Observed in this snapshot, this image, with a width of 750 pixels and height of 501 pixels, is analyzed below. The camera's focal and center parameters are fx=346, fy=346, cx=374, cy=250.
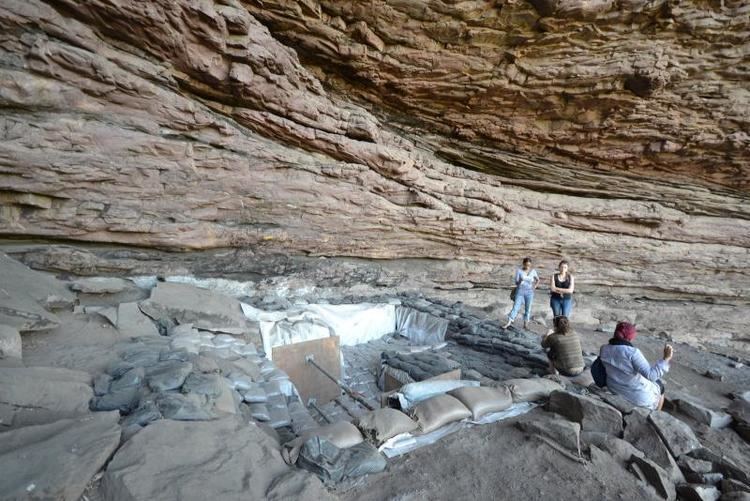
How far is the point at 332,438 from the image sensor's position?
2523mm

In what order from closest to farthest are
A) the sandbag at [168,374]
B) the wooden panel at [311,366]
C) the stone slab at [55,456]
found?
the stone slab at [55,456], the sandbag at [168,374], the wooden panel at [311,366]

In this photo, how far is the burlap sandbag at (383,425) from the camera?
105 inches

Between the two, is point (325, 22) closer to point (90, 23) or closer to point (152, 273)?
point (90, 23)

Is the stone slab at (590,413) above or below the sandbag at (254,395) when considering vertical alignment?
above

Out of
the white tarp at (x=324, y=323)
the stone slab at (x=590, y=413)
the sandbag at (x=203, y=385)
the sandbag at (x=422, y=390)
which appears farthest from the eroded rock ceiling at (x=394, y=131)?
the stone slab at (x=590, y=413)

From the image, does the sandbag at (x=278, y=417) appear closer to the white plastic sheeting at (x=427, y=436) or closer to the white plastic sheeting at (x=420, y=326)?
the white plastic sheeting at (x=427, y=436)

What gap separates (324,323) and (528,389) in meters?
4.16

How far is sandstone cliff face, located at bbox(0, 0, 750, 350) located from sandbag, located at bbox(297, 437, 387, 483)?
5717mm

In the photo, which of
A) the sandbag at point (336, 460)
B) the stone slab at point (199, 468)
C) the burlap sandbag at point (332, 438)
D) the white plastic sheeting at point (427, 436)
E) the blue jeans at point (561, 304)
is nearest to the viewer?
the stone slab at point (199, 468)

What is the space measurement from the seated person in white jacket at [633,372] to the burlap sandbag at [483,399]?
113cm

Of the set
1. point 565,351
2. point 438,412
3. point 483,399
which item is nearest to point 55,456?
point 438,412

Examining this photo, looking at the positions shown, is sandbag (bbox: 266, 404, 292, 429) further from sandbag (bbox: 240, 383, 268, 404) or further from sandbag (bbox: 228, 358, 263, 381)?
sandbag (bbox: 228, 358, 263, 381)

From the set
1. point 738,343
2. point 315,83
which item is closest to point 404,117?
point 315,83

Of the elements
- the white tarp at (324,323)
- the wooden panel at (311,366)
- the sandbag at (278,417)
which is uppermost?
the sandbag at (278,417)
